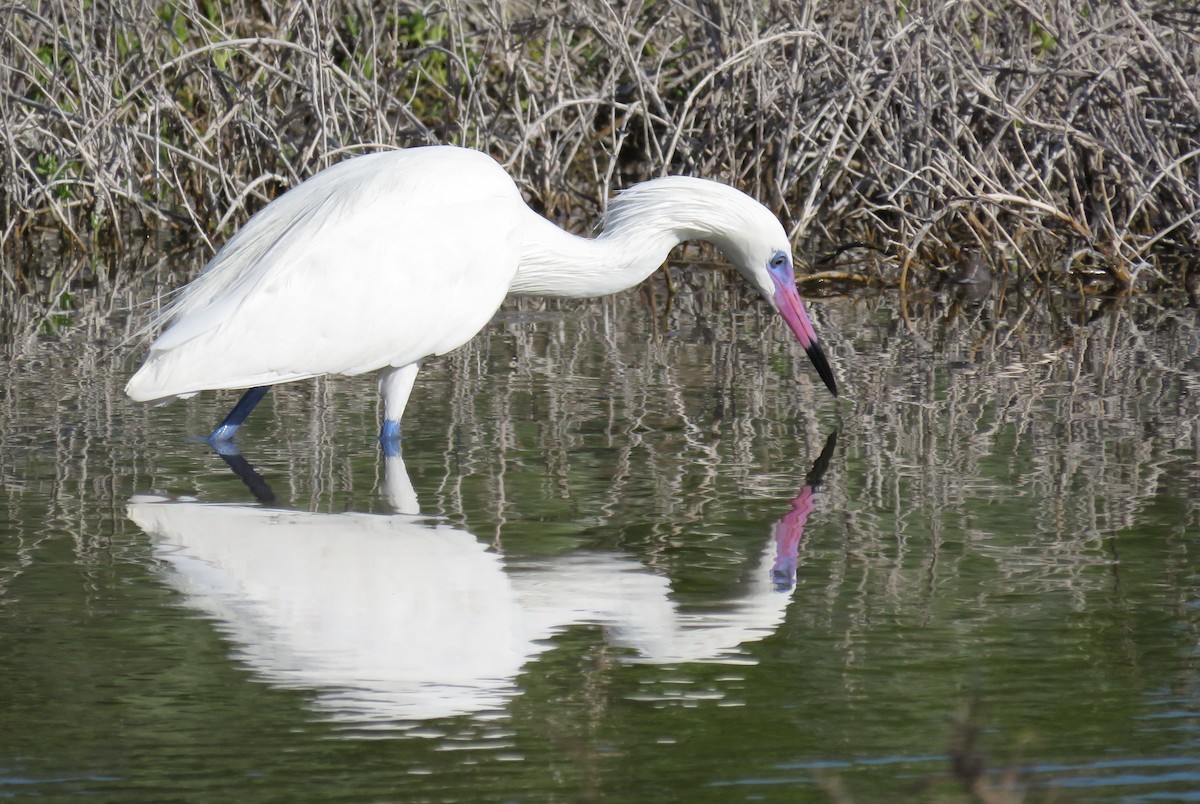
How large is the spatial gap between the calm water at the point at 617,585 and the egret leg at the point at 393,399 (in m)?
0.14

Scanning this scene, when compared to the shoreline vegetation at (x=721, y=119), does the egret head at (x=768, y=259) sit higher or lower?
lower

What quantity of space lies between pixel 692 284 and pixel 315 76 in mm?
2449

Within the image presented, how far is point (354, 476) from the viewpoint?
5660 mm

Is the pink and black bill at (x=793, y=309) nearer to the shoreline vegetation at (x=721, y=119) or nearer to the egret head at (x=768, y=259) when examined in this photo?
the egret head at (x=768, y=259)

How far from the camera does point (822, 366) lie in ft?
22.5

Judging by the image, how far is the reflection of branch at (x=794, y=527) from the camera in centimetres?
451

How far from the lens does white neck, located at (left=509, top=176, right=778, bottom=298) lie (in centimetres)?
666

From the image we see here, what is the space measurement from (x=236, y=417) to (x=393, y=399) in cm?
55

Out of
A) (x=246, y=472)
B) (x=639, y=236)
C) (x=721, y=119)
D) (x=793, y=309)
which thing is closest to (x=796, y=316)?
(x=793, y=309)

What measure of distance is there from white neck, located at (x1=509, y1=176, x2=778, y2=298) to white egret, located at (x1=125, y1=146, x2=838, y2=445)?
13 centimetres

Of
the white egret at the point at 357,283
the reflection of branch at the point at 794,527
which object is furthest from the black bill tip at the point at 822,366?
the white egret at the point at 357,283

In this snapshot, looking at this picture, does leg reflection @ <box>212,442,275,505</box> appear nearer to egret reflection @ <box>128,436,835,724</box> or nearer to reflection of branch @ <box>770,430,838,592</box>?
egret reflection @ <box>128,436,835,724</box>

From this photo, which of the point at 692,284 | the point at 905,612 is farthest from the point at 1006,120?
the point at 905,612

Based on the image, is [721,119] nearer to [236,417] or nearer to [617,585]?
[236,417]
